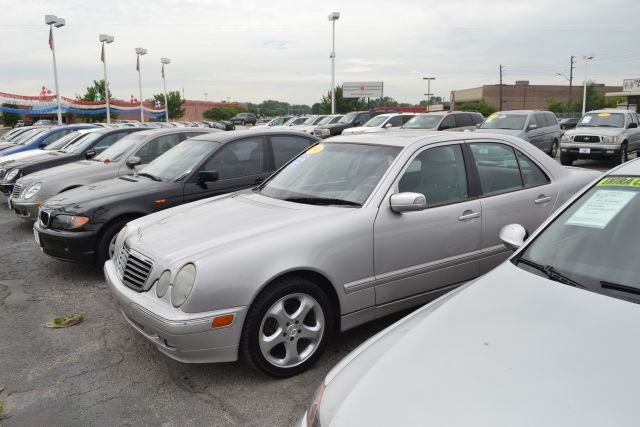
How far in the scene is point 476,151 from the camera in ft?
14.2

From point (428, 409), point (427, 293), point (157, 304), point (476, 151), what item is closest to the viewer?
point (428, 409)

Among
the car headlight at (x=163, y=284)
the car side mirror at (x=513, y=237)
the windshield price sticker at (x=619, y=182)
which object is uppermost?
the windshield price sticker at (x=619, y=182)

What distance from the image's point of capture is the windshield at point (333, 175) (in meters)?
3.88

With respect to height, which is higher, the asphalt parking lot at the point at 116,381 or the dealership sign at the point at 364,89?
the dealership sign at the point at 364,89

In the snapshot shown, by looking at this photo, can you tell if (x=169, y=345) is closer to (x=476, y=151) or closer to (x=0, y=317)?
(x=0, y=317)

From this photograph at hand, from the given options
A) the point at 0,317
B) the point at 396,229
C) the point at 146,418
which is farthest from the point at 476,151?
the point at 0,317

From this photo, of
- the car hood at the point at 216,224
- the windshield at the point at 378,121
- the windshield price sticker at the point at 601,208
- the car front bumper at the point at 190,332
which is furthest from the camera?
the windshield at the point at 378,121

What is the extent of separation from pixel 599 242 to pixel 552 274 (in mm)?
318

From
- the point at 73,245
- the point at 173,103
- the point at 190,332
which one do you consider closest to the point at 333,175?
the point at 190,332

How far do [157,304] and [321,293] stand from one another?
1.04 metres

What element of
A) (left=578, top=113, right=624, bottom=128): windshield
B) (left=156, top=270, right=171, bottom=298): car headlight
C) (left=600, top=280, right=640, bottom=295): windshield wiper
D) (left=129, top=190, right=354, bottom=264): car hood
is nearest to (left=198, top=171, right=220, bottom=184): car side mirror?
(left=129, top=190, right=354, bottom=264): car hood

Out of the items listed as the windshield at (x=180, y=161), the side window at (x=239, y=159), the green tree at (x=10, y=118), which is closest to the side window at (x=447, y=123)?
the side window at (x=239, y=159)

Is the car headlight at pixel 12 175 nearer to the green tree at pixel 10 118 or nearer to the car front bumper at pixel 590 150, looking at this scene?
the car front bumper at pixel 590 150

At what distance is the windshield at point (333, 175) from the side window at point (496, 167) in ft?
2.69
